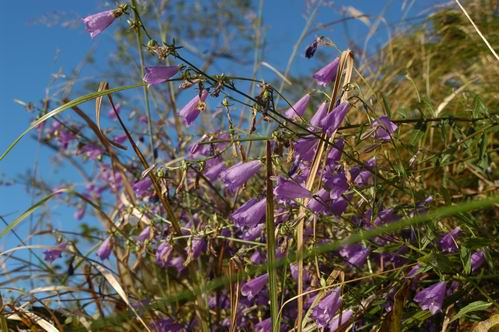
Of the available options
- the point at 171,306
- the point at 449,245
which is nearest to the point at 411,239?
the point at 449,245

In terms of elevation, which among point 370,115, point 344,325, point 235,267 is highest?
point 370,115

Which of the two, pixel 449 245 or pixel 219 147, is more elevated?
pixel 219 147

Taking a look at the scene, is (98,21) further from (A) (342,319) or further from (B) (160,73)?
(A) (342,319)

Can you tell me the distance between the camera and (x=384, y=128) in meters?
1.54

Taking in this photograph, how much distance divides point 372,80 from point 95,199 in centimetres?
184

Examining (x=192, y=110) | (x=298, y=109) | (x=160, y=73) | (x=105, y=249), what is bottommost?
(x=105, y=249)

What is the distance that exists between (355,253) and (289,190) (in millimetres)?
408

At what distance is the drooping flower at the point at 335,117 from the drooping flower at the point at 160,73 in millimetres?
340

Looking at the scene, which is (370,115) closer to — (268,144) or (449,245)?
(268,144)

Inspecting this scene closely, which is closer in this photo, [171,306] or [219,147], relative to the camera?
[219,147]

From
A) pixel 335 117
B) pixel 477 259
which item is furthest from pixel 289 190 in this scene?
pixel 477 259

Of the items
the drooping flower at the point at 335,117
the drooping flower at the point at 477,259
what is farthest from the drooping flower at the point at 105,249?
the drooping flower at the point at 477,259

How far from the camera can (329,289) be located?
168 cm

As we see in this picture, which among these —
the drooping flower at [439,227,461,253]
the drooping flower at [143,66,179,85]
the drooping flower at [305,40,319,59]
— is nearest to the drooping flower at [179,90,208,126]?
the drooping flower at [143,66,179,85]
